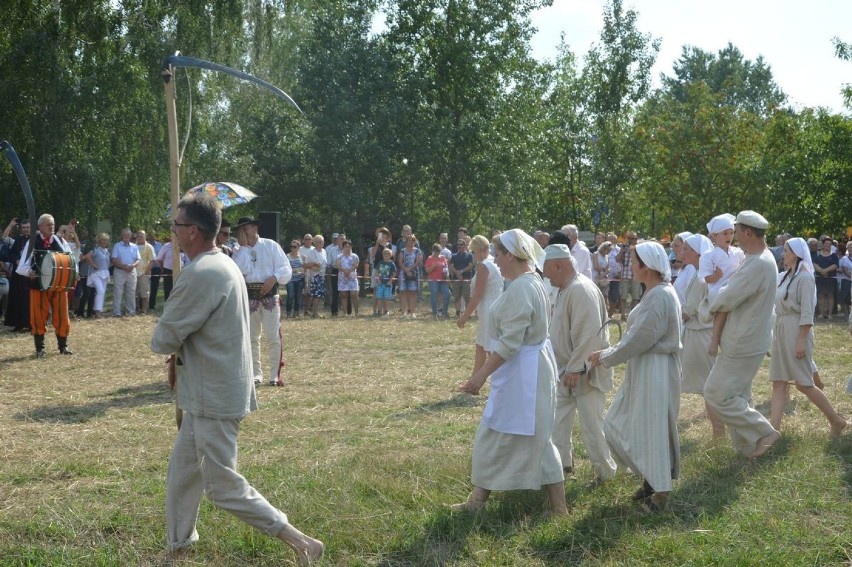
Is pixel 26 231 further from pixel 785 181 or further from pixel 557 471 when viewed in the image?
pixel 785 181

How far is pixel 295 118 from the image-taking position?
34688 mm

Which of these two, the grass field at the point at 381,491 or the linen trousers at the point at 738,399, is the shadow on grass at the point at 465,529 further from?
the linen trousers at the point at 738,399

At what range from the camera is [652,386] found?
623 centimetres

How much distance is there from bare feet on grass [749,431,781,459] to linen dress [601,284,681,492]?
1485 mm

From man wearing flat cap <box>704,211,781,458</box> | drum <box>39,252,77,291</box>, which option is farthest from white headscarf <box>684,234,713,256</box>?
drum <box>39,252,77,291</box>

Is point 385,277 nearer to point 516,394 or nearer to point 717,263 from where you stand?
point 717,263

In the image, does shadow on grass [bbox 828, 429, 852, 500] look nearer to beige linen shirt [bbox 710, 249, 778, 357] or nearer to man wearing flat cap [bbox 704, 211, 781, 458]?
man wearing flat cap [bbox 704, 211, 781, 458]

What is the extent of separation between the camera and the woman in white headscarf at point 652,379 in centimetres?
618

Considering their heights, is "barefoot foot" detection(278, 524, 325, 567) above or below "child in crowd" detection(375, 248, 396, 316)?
below

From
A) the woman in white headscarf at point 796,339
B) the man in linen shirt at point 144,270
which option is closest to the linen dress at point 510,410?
the woman in white headscarf at point 796,339

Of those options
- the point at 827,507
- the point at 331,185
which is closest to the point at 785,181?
the point at 331,185

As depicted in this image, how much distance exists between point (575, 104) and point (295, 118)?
11536mm

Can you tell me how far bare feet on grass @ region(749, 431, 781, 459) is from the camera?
751cm

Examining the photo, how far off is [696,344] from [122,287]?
1646 centimetres
